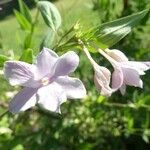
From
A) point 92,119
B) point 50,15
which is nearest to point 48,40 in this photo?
point 50,15

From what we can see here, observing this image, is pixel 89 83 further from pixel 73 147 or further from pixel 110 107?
pixel 73 147

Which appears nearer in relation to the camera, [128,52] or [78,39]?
[78,39]

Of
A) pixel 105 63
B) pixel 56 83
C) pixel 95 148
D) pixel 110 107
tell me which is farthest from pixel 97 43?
pixel 95 148

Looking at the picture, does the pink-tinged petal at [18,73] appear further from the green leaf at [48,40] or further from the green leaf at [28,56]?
the green leaf at [48,40]

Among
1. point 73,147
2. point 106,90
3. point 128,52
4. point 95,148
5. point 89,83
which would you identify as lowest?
point 95,148

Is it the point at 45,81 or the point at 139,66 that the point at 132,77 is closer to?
the point at 139,66

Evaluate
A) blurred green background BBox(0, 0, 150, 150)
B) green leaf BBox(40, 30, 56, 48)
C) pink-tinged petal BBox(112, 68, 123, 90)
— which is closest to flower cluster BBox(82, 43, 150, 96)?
pink-tinged petal BBox(112, 68, 123, 90)

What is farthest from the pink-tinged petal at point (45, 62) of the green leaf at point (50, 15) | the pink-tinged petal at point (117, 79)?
the green leaf at point (50, 15)
